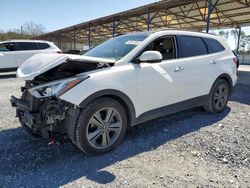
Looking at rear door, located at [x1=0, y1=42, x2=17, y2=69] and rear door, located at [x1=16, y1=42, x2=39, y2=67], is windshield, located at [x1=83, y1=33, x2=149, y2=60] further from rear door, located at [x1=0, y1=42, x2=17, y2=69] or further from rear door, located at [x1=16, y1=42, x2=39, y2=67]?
rear door, located at [x1=0, y1=42, x2=17, y2=69]

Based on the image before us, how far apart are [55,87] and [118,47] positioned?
1554 mm

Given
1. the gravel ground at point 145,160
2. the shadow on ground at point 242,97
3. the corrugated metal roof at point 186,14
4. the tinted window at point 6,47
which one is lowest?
the gravel ground at point 145,160

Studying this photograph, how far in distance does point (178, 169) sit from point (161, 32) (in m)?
2.38

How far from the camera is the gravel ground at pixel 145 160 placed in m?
3.05

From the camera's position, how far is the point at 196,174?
320 cm

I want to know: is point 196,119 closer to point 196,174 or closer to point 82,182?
point 196,174

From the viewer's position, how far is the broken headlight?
129 inches

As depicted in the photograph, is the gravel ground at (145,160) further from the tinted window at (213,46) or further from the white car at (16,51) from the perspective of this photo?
the white car at (16,51)

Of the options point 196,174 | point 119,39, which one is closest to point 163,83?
point 119,39

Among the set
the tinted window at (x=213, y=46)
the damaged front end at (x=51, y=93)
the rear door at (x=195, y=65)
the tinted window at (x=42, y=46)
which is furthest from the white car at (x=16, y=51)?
the damaged front end at (x=51, y=93)

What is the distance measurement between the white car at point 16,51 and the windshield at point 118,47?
8584mm

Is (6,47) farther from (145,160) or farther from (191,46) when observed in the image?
(145,160)

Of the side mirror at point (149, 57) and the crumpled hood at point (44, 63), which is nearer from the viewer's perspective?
the crumpled hood at point (44, 63)

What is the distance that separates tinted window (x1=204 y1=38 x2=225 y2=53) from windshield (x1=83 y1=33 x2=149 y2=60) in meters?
1.72
